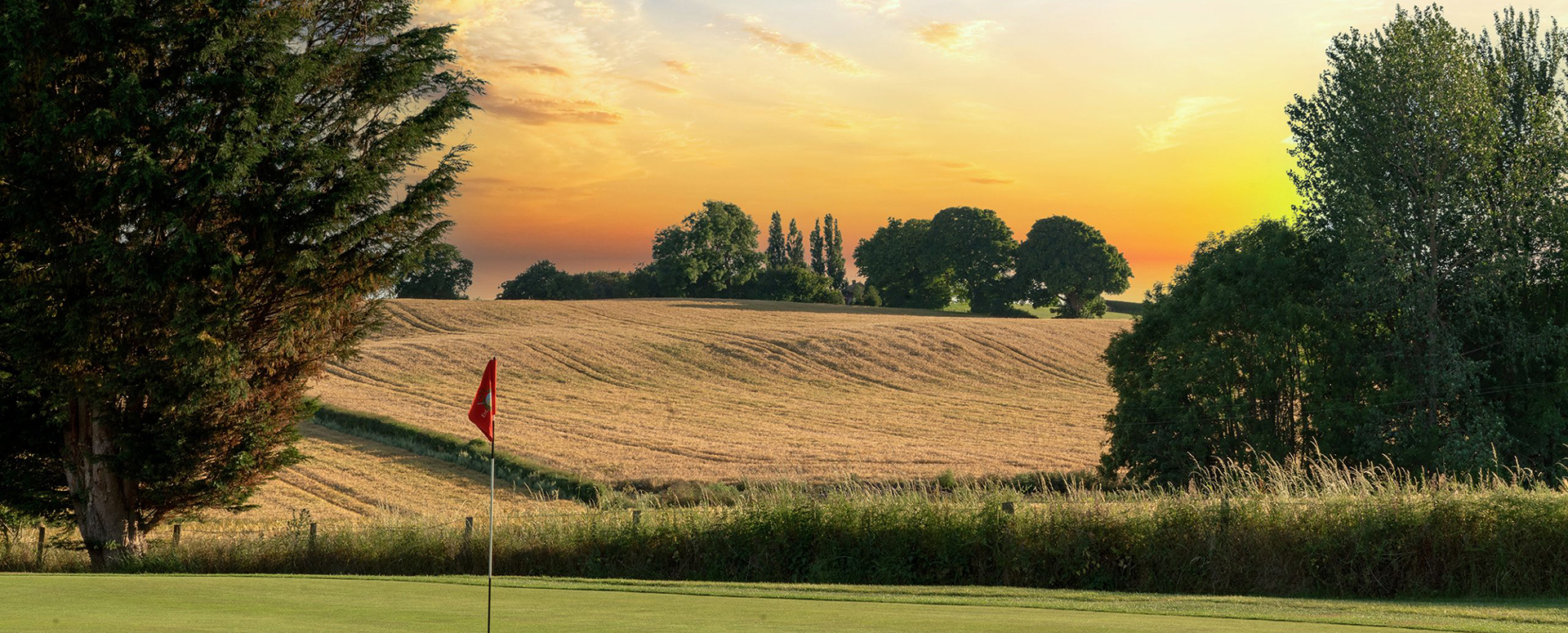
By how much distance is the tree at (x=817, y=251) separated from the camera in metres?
167

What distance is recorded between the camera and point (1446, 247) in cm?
2903

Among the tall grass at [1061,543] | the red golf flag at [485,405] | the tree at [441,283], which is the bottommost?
the tall grass at [1061,543]

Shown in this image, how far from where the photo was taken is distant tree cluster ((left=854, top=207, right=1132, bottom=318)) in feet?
332

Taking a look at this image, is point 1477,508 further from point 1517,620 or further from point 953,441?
point 953,441

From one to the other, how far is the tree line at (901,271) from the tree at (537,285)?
9cm

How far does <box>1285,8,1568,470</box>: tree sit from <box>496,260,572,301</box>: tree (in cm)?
8760

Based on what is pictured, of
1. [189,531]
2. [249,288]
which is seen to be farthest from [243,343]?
[189,531]

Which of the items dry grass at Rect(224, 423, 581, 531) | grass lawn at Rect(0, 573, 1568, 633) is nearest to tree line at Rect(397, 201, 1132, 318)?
dry grass at Rect(224, 423, 581, 531)

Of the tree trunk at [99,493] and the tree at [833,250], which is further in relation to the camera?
the tree at [833,250]

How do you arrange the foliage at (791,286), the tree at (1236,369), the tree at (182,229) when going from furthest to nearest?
the foliage at (791,286) < the tree at (1236,369) < the tree at (182,229)

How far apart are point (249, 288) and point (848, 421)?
30.3 meters

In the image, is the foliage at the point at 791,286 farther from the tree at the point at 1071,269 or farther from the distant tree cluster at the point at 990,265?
the tree at the point at 1071,269

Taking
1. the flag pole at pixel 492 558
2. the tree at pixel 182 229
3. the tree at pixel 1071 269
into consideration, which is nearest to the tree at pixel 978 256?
the tree at pixel 1071 269

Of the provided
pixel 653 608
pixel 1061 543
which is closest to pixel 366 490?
pixel 1061 543
